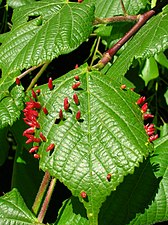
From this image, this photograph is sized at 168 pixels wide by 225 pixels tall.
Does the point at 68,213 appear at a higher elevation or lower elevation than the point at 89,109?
lower

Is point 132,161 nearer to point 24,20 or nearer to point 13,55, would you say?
point 13,55

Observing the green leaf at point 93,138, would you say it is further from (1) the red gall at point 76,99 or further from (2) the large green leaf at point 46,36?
(2) the large green leaf at point 46,36

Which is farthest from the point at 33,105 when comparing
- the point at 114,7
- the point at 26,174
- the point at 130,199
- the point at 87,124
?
the point at 26,174

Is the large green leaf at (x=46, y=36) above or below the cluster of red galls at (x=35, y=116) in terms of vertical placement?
above

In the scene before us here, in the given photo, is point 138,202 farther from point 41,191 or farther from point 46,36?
point 46,36

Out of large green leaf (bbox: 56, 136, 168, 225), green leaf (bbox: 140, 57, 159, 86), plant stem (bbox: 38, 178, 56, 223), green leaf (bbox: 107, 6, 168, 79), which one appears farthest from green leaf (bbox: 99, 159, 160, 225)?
green leaf (bbox: 140, 57, 159, 86)

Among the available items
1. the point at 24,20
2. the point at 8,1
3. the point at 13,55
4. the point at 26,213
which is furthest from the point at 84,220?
the point at 8,1

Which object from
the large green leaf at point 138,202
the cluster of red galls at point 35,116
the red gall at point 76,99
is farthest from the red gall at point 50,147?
the large green leaf at point 138,202

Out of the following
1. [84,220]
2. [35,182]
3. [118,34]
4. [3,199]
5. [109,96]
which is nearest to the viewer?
[109,96]
